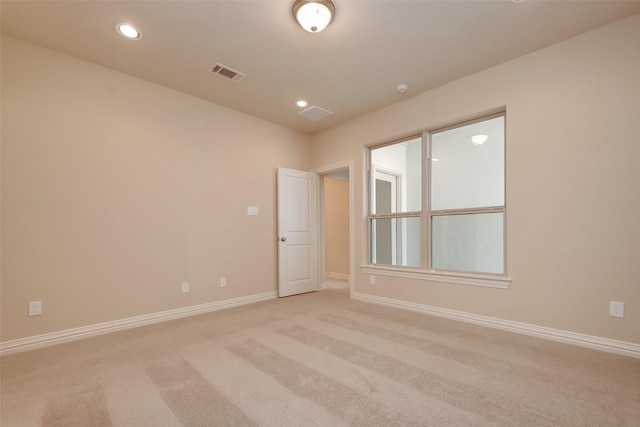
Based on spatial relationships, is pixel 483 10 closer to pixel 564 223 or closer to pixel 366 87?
pixel 366 87

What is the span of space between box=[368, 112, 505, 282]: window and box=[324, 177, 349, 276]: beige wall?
197 cm

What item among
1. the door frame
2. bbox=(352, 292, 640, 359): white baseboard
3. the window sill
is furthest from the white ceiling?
bbox=(352, 292, 640, 359): white baseboard

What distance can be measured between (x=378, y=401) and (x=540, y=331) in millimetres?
1976

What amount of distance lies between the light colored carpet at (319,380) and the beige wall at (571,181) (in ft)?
1.22

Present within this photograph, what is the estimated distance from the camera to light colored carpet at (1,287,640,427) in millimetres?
1530

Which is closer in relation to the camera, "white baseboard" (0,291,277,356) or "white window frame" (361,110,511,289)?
"white baseboard" (0,291,277,356)

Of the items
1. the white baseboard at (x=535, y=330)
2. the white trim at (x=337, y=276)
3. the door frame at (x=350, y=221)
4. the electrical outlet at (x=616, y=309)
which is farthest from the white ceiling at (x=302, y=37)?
the white trim at (x=337, y=276)

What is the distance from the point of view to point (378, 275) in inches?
155

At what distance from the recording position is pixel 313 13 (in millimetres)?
2125

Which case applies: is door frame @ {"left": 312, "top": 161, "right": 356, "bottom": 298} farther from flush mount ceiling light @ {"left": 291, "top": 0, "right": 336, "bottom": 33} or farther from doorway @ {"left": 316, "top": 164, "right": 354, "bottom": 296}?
flush mount ceiling light @ {"left": 291, "top": 0, "right": 336, "bottom": 33}

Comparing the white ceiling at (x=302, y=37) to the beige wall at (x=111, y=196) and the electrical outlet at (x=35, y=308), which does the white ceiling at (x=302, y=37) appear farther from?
the electrical outlet at (x=35, y=308)

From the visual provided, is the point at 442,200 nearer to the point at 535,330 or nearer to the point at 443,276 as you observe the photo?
the point at 443,276

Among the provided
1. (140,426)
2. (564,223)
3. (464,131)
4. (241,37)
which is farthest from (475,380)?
(241,37)

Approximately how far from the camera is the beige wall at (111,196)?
2477 millimetres
